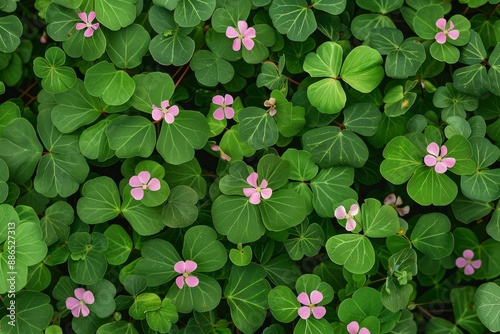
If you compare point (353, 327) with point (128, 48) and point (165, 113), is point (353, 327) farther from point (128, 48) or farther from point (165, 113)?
point (128, 48)

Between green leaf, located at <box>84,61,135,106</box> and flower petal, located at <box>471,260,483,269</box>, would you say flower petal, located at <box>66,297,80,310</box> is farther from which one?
flower petal, located at <box>471,260,483,269</box>

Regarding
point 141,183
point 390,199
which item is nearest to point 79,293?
point 141,183

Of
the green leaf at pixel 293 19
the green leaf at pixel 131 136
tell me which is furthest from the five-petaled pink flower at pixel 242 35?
the green leaf at pixel 131 136

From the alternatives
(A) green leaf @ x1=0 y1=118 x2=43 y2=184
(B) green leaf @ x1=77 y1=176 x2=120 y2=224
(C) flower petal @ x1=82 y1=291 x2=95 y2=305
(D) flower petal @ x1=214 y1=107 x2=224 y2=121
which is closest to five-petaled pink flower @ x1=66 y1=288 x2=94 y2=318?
(C) flower petal @ x1=82 y1=291 x2=95 y2=305

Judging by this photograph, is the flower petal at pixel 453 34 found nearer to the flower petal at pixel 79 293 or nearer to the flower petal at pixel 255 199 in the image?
the flower petal at pixel 255 199

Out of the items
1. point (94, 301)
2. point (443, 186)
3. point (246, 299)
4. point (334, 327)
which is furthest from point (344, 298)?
point (94, 301)
